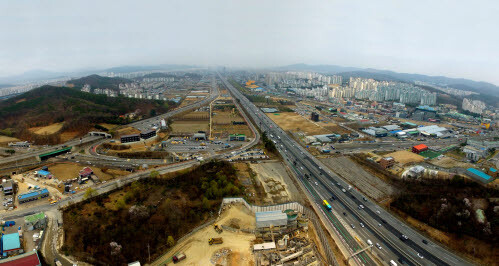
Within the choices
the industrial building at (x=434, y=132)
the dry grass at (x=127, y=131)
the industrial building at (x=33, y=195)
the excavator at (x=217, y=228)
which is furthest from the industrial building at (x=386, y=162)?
the dry grass at (x=127, y=131)

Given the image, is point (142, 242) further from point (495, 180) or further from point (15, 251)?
point (495, 180)

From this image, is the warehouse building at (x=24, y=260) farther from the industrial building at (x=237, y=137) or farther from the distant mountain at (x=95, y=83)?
the distant mountain at (x=95, y=83)

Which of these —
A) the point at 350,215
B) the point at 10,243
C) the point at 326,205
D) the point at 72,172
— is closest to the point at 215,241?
the point at 326,205

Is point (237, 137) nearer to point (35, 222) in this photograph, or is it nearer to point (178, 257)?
point (178, 257)

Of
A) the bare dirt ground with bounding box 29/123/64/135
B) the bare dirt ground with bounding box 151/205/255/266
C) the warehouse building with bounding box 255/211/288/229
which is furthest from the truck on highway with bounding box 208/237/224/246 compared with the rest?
the bare dirt ground with bounding box 29/123/64/135

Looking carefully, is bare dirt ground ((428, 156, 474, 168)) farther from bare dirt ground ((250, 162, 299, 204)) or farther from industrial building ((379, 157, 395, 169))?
bare dirt ground ((250, 162, 299, 204))

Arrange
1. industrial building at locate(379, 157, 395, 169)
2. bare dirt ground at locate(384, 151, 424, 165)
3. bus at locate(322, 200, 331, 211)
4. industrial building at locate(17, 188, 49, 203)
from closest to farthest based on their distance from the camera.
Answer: industrial building at locate(17, 188, 49, 203) → bus at locate(322, 200, 331, 211) → industrial building at locate(379, 157, 395, 169) → bare dirt ground at locate(384, 151, 424, 165)
